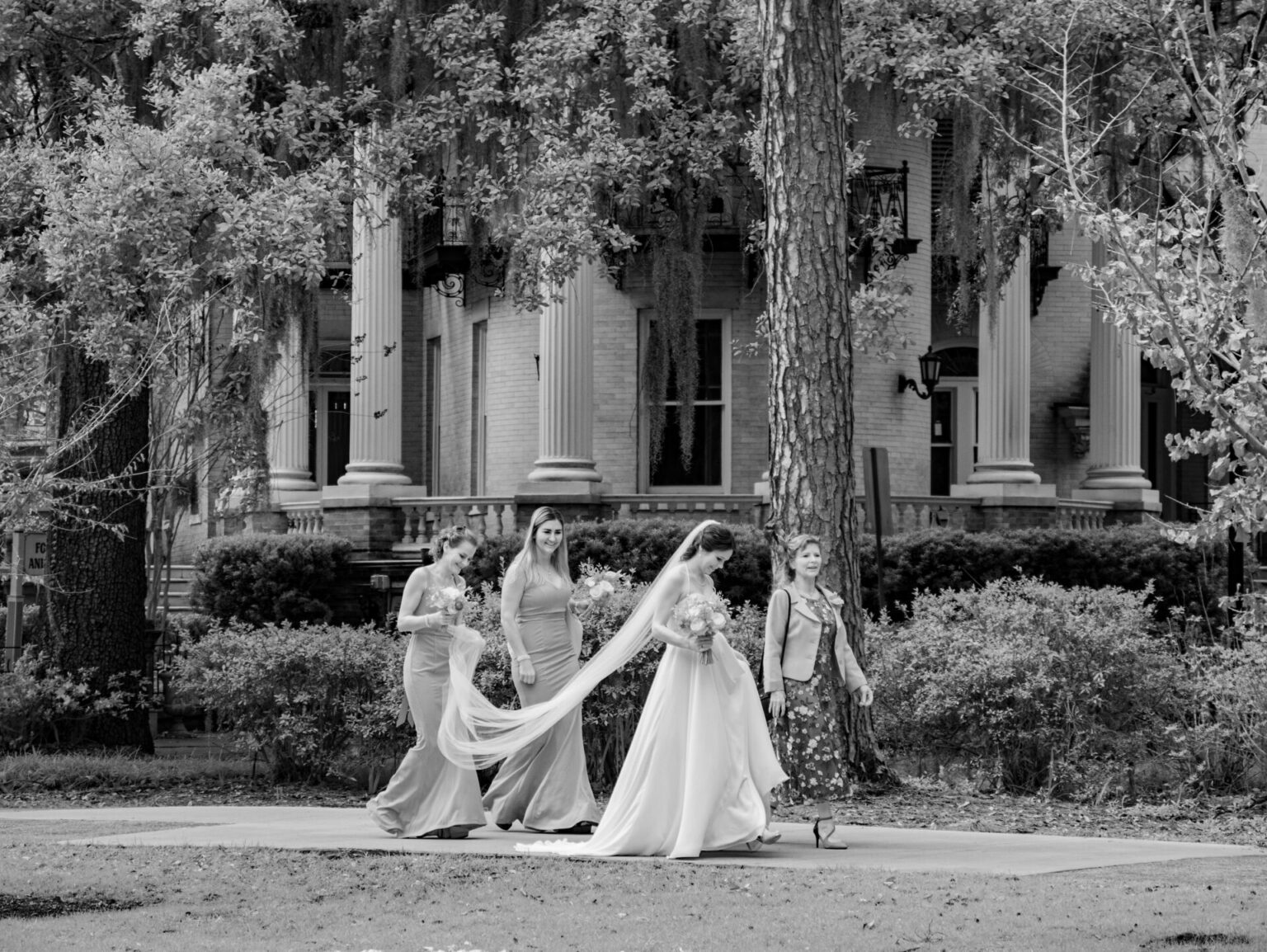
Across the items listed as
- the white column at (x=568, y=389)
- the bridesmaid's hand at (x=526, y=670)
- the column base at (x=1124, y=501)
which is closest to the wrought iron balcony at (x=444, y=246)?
the white column at (x=568, y=389)

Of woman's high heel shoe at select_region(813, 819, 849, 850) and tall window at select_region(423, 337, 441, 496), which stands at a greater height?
tall window at select_region(423, 337, 441, 496)

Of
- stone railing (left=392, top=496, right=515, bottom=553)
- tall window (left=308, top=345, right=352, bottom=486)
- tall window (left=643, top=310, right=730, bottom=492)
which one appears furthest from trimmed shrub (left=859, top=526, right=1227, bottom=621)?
tall window (left=308, top=345, right=352, bottom=486)

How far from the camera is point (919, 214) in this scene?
27250 mm

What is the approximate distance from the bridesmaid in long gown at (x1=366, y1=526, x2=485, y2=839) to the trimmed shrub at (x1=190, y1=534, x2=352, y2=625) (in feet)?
45.2

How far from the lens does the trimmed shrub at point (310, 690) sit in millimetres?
15758

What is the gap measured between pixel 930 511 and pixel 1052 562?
6.65 ft

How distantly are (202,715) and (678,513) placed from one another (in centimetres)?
667

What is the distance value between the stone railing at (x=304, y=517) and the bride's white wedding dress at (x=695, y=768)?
16872mm

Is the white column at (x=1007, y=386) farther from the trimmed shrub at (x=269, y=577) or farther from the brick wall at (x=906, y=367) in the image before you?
the trimmed shrub at (x=269, y=577)

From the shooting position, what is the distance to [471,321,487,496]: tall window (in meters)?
28.8

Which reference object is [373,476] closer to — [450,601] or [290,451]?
[290,451]

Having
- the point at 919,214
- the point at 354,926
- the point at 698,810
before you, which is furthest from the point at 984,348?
the point at 354,926

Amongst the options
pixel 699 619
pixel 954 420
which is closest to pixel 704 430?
pixel 954 420

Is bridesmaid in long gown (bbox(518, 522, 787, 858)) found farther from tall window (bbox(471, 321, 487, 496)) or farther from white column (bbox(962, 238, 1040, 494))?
tall window (bbox(471, 321, 487, 496))
